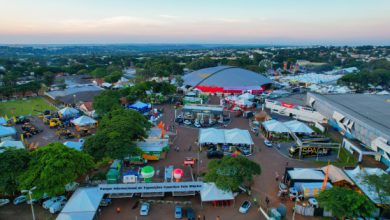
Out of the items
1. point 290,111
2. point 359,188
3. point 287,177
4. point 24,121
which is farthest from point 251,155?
point 24,121

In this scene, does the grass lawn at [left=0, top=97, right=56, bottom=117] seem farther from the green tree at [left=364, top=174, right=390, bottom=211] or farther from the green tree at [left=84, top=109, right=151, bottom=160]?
the green tree at [left=364, top=174, right=390, bottom=211]

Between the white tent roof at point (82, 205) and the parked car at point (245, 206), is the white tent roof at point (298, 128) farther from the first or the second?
the white tent roof at point (82, 205)

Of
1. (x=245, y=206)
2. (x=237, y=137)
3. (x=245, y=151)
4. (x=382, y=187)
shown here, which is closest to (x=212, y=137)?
(x=237, y=137)

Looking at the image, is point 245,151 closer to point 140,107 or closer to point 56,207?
point 56,207

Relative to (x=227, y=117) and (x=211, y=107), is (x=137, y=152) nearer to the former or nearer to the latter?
(x=211, y=107)

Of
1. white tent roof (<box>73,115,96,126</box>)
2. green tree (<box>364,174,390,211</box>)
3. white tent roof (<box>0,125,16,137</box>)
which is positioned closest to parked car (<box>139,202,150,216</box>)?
green tree (<box>364,174,390,211</box>)

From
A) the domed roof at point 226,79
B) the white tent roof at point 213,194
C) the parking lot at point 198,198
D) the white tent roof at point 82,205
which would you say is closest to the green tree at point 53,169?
the white tent roof at point 82,205
